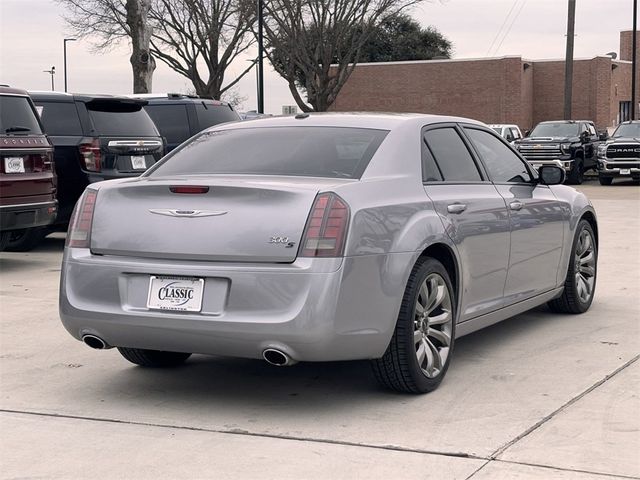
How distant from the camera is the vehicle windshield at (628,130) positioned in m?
29.3

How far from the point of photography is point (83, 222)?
5863 millimetres

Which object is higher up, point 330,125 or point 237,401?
point 330,125

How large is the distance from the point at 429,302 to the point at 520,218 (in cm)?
154

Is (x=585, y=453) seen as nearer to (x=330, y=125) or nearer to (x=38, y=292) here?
(x=330, y=125)

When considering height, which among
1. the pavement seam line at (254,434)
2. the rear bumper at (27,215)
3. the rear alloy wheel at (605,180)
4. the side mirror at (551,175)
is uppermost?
the side mirror at (551,175)

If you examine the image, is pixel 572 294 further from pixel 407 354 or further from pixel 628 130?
pixel 628 130

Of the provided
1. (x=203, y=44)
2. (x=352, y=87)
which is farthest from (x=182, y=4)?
(x=352, y=87)

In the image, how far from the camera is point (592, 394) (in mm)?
5836

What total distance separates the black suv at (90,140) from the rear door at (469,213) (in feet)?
22.9

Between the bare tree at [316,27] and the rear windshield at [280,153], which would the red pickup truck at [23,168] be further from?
the bare tree at [316,27]

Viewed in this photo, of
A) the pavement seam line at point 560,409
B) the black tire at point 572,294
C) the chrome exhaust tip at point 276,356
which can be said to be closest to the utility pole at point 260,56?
the black tire at point 572,294

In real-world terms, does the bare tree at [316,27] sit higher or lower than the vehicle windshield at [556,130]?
higher

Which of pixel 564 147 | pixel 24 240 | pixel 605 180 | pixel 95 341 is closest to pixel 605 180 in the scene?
pixel 605 180

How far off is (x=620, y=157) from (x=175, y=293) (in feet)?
80.4
